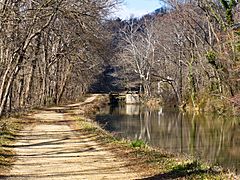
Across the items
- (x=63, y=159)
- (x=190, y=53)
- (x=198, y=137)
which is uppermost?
(x=190, y=53)

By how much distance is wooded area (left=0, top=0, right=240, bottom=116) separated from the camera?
19.9 m

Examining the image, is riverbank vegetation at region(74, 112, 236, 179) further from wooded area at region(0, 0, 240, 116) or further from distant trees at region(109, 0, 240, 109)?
distant trees at region(109, 0, 240, 109)

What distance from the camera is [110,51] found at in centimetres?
5634

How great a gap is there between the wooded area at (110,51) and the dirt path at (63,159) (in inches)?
151

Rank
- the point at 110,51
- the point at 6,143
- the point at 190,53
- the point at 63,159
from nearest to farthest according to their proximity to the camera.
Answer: the point at 63,159 < the point at 6,143 < the point at 110,51 < the point at 190,53

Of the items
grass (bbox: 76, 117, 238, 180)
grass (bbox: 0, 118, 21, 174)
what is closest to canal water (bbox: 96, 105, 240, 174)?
grass (bbox: 76, 117, 238, 180)

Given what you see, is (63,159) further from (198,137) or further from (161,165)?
(198,137)

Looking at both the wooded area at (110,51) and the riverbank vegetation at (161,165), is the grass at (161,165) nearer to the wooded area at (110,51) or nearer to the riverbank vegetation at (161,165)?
the riverbank vegetation at (161,165)

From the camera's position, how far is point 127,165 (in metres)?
13.1

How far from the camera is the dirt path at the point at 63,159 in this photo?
1179 centimetres

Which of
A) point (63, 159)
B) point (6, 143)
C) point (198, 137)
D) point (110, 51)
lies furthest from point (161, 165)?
point (110, 51)

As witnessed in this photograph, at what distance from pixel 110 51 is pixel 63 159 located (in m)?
42.6

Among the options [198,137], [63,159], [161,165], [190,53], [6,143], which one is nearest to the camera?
[161,165]

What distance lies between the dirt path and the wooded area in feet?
12.6
